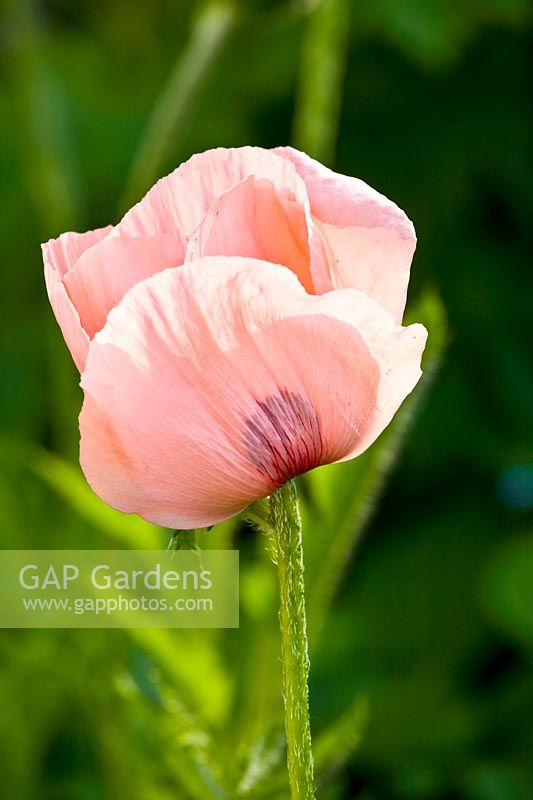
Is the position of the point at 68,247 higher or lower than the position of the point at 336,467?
higher

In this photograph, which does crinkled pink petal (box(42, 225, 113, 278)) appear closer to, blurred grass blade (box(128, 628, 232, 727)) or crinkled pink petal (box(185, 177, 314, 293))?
crinkled pink petal (box(185, 177, 314, 293))

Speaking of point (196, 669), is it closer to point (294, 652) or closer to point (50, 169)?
point (294, 652)

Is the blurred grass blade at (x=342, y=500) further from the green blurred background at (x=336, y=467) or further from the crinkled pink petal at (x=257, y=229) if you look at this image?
the crinkled pink petal at (x=257, y=229)

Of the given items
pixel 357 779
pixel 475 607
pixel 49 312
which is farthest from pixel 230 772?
pixel 49 312

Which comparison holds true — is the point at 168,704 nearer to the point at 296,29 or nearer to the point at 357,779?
the point at 357,779

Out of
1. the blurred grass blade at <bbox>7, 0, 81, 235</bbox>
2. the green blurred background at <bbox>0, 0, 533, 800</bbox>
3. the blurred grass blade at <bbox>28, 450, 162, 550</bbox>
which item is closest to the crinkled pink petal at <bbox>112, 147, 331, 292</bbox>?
the green blurred background at <bbox>0, 0, 533, 800</bbox>

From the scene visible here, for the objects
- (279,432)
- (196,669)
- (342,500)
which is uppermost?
(279,432)

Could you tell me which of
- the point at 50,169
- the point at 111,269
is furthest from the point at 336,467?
the point at 50,169
